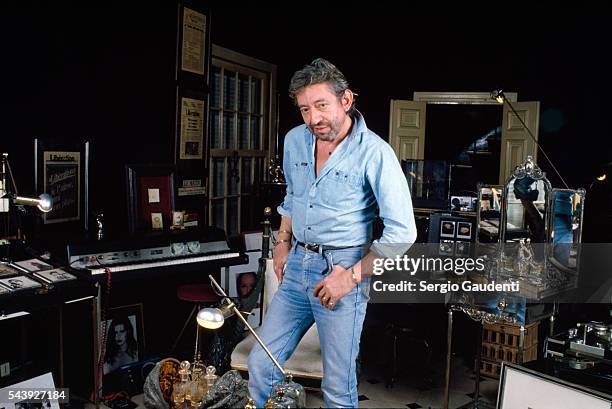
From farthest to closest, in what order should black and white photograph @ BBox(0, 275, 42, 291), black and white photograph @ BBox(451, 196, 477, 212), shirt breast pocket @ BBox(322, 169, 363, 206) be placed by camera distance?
black and white photograph @ BBox(451, 196, 477, 212)
black and white photograph @ BBox(0, 275, 42, 291)
shirt breast pocket @ BBox(322, 169, 363, 206)

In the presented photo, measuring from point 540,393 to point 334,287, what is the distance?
1.41m

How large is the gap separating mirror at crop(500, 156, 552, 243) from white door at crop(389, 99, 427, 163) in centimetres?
→ 471

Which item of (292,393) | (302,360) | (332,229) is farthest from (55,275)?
(292,393)

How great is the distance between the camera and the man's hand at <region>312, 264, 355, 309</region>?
6.98ft

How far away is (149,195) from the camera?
429 centimetres

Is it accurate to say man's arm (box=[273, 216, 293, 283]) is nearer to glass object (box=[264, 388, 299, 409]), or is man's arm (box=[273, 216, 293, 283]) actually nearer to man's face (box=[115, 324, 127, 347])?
glass object (box=[264, 388, 299, 409])

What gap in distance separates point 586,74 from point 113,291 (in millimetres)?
6766

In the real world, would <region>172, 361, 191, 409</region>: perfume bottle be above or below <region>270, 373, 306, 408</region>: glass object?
below

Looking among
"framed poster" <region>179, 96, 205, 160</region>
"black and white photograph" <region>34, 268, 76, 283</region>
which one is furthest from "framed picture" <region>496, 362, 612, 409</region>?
"framed poster" <region>179, 96, 205, 160</region>

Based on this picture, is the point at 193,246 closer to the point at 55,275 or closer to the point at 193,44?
the point at 55,275

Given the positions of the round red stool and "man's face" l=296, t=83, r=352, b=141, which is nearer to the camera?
"man's face" l=296, t=83, r=352, b=141

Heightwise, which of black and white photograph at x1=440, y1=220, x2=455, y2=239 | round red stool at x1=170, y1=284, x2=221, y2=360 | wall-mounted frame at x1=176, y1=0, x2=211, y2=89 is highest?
wall-mounted frame at x1=176, y1=0, x2=211, y2=89

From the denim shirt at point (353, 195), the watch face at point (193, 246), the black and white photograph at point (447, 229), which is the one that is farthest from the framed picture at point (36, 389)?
the black and white photograph at point (447, 229)

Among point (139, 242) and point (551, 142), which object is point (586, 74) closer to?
point (551, 142)
